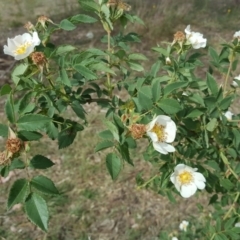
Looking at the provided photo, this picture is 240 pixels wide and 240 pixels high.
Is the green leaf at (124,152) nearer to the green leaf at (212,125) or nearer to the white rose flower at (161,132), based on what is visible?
the white rose flower at (161,132)

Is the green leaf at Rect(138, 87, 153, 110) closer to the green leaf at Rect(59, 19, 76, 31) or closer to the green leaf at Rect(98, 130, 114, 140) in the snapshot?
the green leaf at Rect(98, 130, 114, 140)

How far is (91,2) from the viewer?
94 cm

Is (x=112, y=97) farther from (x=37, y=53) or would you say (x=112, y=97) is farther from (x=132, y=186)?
(x=132, y=186)

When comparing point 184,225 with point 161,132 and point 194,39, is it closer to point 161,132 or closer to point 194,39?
→ point 194,39

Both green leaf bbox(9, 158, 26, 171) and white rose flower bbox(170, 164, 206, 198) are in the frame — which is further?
white rose flower bbox(170, 164, 206, 198)

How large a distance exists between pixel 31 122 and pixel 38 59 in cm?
11

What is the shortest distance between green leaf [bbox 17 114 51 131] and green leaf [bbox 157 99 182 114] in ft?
0.70

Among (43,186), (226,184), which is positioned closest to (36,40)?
(43,186)

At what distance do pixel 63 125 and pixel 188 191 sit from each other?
33 cm

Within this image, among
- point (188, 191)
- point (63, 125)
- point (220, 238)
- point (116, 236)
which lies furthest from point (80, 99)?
point (116, 236)

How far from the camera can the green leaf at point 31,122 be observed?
73cm

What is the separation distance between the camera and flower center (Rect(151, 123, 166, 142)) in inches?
31.1

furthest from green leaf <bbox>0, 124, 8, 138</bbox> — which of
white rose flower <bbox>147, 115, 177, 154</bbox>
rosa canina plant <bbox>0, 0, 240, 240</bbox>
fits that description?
white rose flower <bbox>147, 115, 177, 154</bbox>

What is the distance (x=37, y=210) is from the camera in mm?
691
